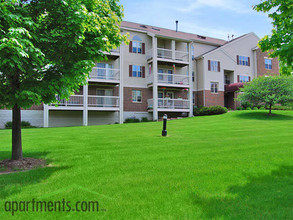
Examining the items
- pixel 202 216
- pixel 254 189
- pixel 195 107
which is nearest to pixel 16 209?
pixel 202 216

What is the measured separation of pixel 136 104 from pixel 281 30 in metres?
21.2

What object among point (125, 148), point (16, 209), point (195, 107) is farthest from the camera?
point (195, 107)

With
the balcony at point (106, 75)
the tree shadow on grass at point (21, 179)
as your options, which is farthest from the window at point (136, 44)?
the tree shadow on grass at point (21, 179)

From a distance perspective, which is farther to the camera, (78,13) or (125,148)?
(125,148)

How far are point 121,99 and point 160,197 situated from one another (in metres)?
20.4

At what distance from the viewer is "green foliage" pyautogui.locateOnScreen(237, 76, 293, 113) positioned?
21984mm

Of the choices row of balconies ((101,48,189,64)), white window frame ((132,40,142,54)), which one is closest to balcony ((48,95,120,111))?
white window frame ((132,40,142,54))

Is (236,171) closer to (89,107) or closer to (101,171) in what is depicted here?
(101,171)

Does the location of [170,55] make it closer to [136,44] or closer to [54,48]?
[136,44]

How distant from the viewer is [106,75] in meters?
23.9

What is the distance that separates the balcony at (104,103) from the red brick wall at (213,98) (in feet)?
41.4

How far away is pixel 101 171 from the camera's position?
514 cm

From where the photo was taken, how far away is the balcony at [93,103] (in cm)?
2159

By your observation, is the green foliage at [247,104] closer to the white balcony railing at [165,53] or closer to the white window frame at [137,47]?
the white balcony railing at [165,53]
